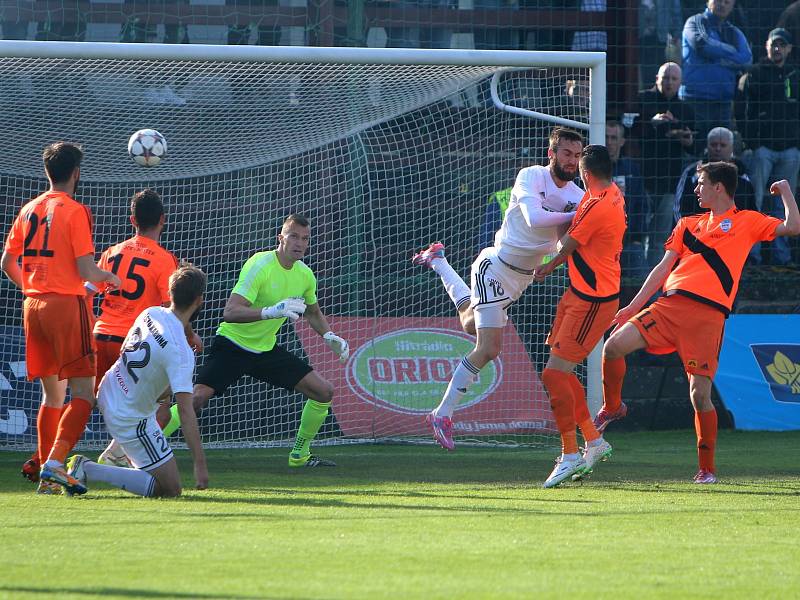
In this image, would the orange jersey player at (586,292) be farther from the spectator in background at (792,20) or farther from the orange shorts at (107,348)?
the spectator in background at (792,20)

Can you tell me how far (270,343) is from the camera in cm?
949

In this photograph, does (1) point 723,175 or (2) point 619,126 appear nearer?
(1) point 723,175

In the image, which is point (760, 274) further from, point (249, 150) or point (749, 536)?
point (749, 536)

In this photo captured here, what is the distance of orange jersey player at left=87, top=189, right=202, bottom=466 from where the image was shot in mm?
8422

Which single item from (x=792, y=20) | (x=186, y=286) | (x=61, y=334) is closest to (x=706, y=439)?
(x=186, y=286)

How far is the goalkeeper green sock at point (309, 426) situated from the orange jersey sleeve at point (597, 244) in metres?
2.51

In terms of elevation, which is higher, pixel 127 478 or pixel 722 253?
pixel 722 253

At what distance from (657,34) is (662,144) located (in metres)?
1.52

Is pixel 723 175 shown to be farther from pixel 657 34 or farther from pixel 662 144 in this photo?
pixel 657 34

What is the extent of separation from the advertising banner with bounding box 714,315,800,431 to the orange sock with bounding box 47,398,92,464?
7.03 m

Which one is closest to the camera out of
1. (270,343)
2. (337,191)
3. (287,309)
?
(287,309)

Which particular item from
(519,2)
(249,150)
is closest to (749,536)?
(249,150)

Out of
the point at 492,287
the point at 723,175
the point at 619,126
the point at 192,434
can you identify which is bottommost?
the point at 192,434

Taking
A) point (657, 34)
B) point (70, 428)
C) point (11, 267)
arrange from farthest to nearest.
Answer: point (657, 34) < point (11, 267) < point (70, 428)
